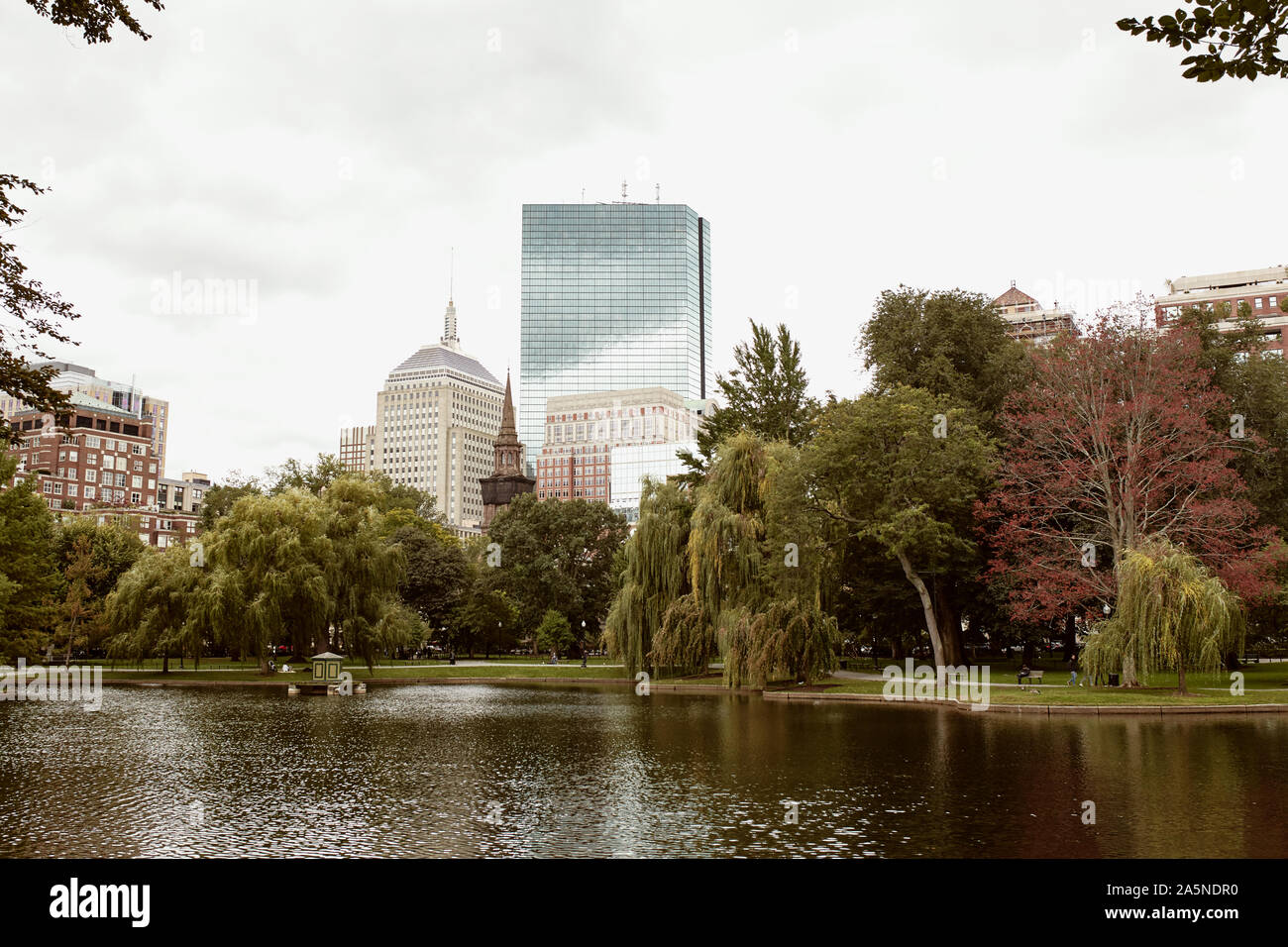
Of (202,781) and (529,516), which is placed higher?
(529,516)

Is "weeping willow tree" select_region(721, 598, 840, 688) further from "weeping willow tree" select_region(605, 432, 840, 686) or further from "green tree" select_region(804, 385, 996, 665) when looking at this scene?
"green tree" select_region(804, 385, 996, 665)

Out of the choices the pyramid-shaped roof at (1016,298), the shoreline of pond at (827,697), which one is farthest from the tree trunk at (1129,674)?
the pyramid-shaped roof at (1016,298)

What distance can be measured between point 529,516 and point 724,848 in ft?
235

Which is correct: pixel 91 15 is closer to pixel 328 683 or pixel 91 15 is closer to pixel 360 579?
pixel 328 683

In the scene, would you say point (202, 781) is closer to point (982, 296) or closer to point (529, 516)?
point (982, 296)

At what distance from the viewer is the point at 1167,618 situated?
33.3 m

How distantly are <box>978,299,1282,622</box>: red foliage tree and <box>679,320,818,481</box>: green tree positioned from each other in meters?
19.5

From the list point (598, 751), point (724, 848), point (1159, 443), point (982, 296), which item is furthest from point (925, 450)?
point (724, 848)

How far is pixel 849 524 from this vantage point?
155ft

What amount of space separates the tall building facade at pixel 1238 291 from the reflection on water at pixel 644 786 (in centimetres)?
9932

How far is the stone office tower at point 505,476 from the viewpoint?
163 m

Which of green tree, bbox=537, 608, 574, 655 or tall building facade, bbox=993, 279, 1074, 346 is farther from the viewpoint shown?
tall building facade, bbox=993, 279, 1074, 346

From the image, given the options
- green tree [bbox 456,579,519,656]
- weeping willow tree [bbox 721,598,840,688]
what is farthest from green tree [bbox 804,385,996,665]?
green tree [bbox 456,579,519,656]

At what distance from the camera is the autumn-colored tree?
39562mm
